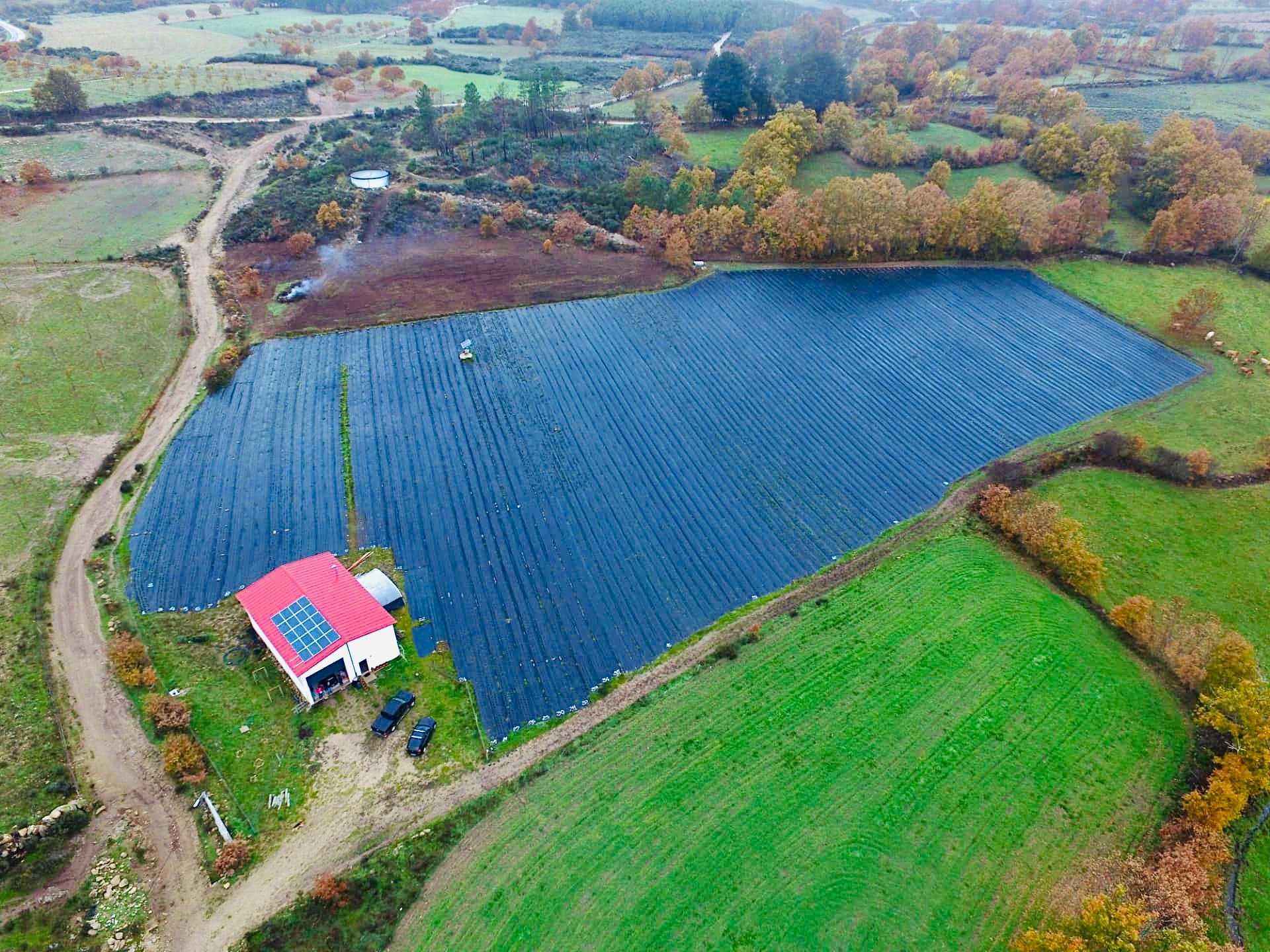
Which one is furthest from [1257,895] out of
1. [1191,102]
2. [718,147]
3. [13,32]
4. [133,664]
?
[13,32]

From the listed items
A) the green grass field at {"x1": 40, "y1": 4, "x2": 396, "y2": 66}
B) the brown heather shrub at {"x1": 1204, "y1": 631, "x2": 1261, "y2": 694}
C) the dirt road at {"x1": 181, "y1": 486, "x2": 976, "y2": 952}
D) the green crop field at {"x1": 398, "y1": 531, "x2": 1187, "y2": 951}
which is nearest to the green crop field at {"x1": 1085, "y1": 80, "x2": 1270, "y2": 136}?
the brown heather shrub at {"x1": 1204, "y1": 631, "x2": 1261, "y2": 694}

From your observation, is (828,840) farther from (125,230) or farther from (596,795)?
(125,230)

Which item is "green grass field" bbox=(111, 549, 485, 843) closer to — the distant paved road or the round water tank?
the round water tank

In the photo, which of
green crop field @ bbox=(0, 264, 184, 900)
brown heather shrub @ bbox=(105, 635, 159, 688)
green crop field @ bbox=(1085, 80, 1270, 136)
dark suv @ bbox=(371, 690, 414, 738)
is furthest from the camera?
green crop field @ bbox=(1085, 80, 1270, 136)

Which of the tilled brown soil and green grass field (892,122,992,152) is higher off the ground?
green grass field (892,122,992,152)

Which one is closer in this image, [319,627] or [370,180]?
[319,627]

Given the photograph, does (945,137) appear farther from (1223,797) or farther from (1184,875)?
(1184,875)
